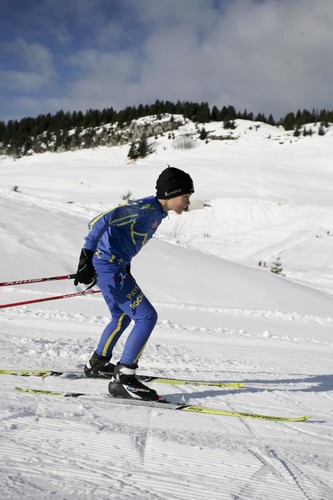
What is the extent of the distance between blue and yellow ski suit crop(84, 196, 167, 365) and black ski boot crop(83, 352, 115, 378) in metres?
0.47

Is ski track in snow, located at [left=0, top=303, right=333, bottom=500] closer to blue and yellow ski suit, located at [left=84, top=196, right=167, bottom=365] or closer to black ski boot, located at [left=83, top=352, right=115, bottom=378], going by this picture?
black ski boot, located at [left=83, top=352, right=115, bottom=378]

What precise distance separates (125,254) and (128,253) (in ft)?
0.10

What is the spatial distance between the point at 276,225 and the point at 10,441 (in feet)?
88.8

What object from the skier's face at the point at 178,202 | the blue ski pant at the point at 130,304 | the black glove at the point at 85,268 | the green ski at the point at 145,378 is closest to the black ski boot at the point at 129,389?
the blue ski pant at the point at 130,304

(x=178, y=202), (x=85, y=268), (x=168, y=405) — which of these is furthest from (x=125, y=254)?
(x=168, y=405)

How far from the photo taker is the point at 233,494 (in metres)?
1.95

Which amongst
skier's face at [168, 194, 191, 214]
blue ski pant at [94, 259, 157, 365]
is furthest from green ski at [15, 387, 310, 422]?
skier's face at [168, 194, 191, 214]

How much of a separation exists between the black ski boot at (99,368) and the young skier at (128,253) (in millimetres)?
359

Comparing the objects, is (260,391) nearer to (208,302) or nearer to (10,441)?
(10,441)

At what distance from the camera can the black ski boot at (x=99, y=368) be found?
3967mm

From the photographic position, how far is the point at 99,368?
3996 millimetres

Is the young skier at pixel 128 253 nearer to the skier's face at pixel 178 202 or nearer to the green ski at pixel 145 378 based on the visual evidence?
the skier's face at pixel 178 202

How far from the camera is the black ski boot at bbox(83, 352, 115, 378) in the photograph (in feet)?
13.0

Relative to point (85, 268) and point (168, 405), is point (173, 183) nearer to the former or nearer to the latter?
point (85, 268)
